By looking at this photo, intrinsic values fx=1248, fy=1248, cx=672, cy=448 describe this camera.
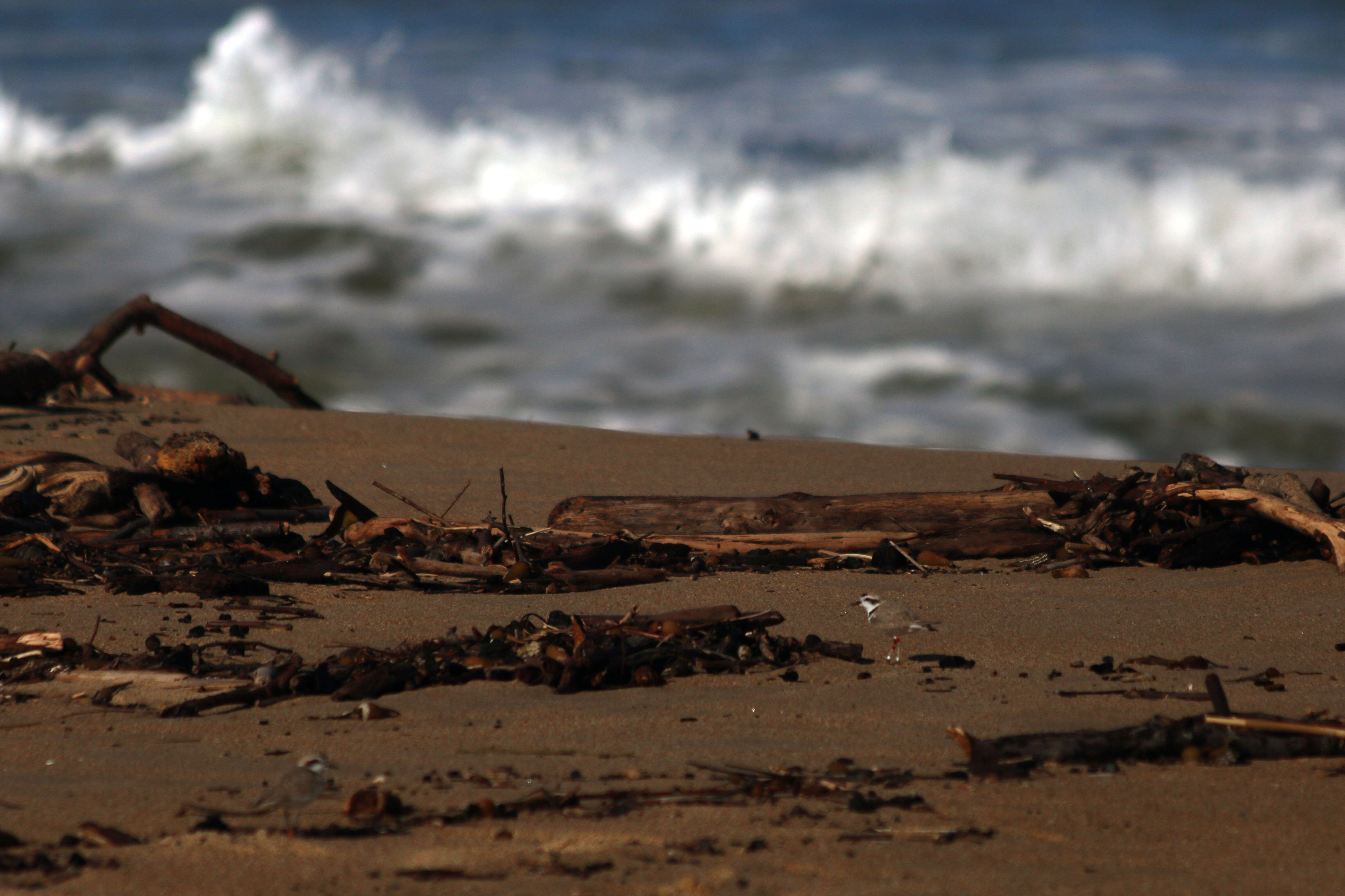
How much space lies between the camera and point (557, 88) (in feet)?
62.0

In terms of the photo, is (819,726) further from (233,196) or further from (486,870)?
(233,196)

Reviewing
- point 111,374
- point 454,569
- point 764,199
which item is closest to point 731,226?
point 764,199

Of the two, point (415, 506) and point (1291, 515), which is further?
point (415, 506)

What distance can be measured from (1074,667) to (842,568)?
115 cm

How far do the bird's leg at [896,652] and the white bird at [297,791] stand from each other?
149cm

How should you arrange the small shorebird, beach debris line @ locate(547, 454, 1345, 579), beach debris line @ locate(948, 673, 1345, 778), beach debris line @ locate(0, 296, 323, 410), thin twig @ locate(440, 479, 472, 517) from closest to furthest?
1. beach debris line @ locate(948, 673, 1345, 778)
2. the small shorebird
3. beach debris line @ locate(547, 454, 1345, 579)
4. thin twig @ locate(440, 479, 472, 517)
5. beach debris line @ locate(0, 296, 323, 410)

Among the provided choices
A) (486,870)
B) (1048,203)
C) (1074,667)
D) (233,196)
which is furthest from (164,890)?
(233,196)

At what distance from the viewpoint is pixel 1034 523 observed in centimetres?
427

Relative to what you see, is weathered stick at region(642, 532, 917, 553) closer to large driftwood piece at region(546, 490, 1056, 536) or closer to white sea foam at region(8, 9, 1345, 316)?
large driftwood piece at region(546, 490, 1056, 536)

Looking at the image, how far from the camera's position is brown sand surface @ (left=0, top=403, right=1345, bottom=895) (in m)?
1.85

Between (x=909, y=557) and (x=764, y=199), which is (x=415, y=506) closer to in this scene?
(x=909, y=557)

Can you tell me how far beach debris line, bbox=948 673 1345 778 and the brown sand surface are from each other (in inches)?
1.4

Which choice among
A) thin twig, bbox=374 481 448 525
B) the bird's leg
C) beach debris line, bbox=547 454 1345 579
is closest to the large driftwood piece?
beach debris line, bbox=547 454 1345 579

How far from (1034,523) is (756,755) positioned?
2.23 meters
